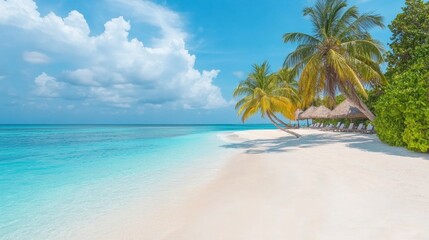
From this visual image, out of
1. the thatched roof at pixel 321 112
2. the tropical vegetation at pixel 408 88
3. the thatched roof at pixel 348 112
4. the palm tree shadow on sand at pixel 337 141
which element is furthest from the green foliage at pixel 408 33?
the thatched roof at pixel 321 112

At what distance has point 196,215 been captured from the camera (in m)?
3.47

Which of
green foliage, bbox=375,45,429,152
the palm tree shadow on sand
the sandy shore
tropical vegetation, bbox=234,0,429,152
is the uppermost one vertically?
tropical vegetation, bbox=234,0,429,152

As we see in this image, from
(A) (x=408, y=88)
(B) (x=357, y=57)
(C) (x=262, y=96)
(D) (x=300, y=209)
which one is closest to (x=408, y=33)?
(B) (x=357, y=57)

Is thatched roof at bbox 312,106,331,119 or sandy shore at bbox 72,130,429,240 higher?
thatched roof at bbox 312,106,331,119

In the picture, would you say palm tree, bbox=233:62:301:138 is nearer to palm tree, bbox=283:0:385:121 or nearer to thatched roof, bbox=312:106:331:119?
palm tree, bbox=283:0:385:121

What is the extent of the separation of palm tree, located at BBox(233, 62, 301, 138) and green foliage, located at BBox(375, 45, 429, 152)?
6.40 metres

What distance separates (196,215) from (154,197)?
138 centimetres

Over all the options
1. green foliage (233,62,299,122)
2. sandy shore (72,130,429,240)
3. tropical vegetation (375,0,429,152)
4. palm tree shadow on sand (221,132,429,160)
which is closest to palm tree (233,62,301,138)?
green foliage (233,62,299,122)

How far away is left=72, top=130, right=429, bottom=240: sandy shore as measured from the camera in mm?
2691

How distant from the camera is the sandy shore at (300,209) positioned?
8.83 feet

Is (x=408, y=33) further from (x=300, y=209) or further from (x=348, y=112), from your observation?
(x=300, y=209)

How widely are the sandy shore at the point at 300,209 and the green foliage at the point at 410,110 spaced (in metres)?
1.93

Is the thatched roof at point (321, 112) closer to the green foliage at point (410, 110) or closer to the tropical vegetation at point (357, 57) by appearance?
the tropical vegetation at point (357, 57)

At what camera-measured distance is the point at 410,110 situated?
7156 mm
